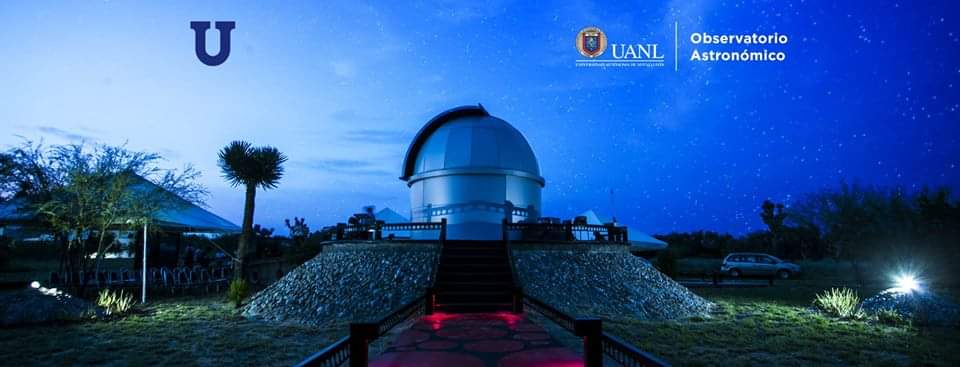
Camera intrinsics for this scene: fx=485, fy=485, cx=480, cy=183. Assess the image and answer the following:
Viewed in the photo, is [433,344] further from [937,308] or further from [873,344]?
[937,308]

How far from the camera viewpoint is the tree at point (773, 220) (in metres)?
46.3

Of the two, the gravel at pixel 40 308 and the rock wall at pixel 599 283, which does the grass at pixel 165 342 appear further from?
the rock wall at pixel 599 283

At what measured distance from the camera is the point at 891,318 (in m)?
12.6

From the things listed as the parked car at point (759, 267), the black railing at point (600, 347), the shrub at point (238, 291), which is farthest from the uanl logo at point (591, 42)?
the parked car at point (759, 267)

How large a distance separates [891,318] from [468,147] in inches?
565

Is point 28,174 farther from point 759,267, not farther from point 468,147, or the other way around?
point 759,267

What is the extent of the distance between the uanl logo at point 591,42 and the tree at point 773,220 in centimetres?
3865

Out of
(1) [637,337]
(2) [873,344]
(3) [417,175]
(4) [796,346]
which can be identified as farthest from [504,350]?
(3) [417,175]

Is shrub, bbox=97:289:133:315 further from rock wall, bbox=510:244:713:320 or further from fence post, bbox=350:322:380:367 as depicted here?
fence post, bbox=350:322:380:367

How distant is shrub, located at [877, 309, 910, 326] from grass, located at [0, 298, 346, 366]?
45.2ft

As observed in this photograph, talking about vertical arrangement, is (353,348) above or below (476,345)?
above

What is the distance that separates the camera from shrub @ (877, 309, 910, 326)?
12.4 metres

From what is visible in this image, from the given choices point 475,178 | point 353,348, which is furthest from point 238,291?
point 353,348

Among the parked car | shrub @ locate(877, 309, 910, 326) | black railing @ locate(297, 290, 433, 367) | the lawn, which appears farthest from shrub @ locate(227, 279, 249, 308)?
the parked car
